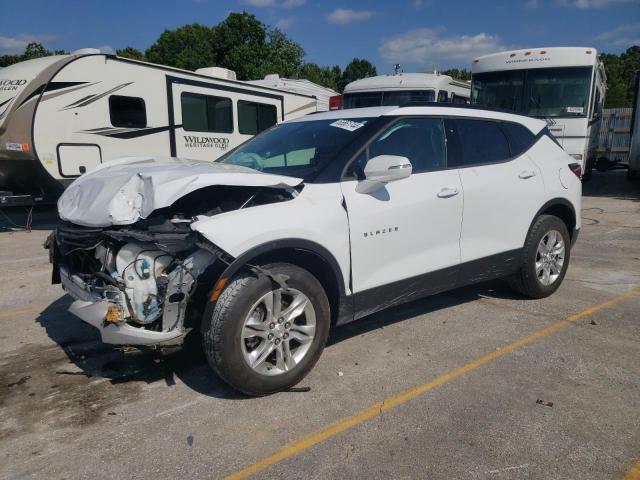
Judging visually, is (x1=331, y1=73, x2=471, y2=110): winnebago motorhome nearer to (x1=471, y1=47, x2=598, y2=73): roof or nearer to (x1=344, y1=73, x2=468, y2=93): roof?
(x1=344, y1=73, x2=468, y2=93): roof

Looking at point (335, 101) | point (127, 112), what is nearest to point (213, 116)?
point (127, 112)

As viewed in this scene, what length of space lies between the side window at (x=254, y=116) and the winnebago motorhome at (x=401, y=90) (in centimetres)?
283

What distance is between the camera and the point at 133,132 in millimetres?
9633

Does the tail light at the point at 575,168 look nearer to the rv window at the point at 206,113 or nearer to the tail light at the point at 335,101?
the rv window at the point at 206,113

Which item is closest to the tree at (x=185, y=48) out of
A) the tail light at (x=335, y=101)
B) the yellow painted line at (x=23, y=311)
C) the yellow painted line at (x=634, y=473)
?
the tail light at (x=335, y=101)

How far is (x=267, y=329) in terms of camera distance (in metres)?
3.05

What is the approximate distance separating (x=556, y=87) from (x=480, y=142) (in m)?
8.82

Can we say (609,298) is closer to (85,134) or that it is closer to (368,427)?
(368,427)

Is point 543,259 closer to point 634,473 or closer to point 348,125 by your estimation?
point 348,125

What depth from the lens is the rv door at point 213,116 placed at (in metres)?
10.5

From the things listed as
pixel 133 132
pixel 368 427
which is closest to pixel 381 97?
pixel 133 132

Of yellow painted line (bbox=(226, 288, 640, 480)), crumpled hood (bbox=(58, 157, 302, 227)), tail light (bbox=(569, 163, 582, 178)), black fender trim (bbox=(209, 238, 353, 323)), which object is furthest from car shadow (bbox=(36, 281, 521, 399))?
tail light (bbox=(569, 163, 582, 178))

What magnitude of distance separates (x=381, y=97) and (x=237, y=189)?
1161cm

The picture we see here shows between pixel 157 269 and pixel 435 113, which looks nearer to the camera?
pixel 157 269
